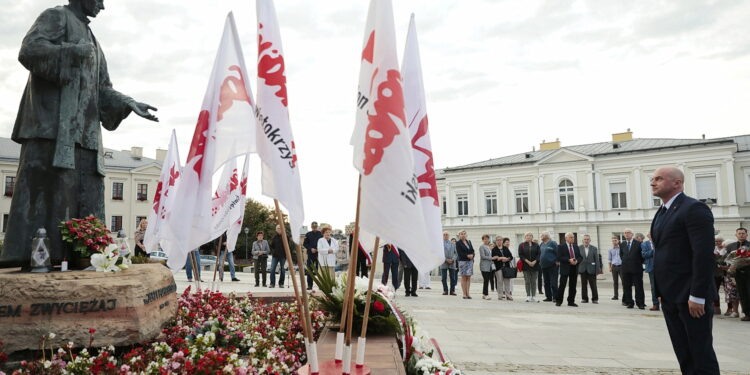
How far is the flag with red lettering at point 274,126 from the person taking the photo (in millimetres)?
3139

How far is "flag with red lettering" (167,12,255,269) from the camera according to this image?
3.65 meters

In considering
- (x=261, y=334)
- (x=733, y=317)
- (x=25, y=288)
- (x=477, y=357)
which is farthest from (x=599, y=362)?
(x=733, y=317)

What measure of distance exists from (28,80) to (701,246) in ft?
22.0

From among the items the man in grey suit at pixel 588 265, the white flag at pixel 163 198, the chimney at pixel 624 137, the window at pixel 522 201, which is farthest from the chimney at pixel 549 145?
the white flag at pixel 163 198

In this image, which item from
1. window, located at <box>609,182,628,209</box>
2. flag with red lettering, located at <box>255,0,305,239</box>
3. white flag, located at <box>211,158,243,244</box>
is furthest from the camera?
window, located at <box>609,182,628,209</box>

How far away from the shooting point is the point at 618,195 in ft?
135

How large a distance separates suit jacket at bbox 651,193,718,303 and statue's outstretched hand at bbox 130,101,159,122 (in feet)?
17.9

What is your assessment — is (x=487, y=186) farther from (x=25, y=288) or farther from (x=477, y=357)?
(x=25, y=288)

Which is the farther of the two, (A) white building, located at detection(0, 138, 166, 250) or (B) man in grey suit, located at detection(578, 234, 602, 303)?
(A) white building, located at detection(0, 138, 166, 250)

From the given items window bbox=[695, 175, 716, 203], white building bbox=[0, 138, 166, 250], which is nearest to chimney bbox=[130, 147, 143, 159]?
white building bbox=[0, 138, 166, 250]

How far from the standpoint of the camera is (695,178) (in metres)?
37.8

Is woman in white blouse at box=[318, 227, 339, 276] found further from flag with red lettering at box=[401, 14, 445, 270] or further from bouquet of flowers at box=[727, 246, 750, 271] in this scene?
flag with red lettering at box=[401, 14, 445, 270]

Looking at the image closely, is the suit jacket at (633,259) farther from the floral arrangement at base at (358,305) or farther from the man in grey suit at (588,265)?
the floral arrangement at base at (358,305)

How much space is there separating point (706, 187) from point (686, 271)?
40.5m
